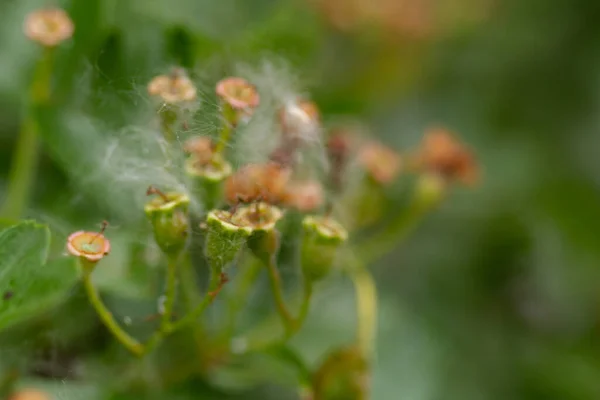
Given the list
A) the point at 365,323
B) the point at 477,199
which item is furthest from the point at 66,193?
the point at 477,199

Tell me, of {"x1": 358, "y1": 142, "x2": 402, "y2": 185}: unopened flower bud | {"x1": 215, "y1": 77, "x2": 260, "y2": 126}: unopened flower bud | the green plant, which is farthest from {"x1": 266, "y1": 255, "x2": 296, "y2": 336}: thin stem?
{"x1": 358, "y1": 142, "x2": 402, "y2": 185}: unopened flower bud

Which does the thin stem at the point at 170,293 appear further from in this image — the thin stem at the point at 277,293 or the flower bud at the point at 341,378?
the flower bud at the point at 341,378

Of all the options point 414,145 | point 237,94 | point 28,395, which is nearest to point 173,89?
point 237,94

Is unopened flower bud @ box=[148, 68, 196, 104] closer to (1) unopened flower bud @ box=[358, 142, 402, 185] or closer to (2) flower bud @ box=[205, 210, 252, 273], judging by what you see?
(2) flower bud @ box=[205, 210, 252, 273]

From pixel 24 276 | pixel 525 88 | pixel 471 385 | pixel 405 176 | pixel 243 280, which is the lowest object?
pixel 24 276

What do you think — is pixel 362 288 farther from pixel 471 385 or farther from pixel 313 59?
pixel 471 385

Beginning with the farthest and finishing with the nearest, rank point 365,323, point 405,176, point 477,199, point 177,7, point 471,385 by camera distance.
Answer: point 477,199 → point 405,176 → point 471,385 → point 177,7 → point 365,323

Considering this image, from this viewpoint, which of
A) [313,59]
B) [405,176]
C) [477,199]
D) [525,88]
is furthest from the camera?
[525,88]

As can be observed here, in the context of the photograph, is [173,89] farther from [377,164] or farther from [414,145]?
[414,145]
